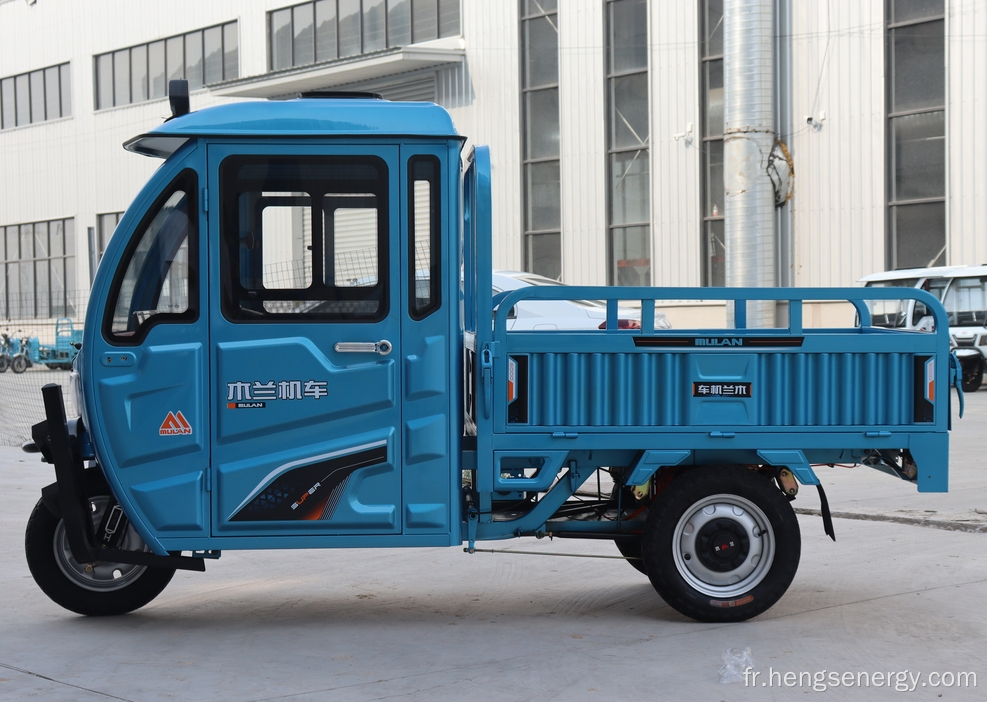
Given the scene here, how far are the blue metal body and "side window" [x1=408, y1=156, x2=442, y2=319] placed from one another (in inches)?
1.2

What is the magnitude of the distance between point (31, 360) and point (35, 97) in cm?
1416

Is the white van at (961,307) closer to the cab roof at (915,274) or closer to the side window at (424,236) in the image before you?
the cab roof at (915,274)

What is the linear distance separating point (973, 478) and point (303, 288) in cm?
769

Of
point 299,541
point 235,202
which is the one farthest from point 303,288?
point 299,541

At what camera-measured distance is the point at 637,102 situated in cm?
2953

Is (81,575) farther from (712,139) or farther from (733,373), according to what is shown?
(712,139)

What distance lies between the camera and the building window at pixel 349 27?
1310 inches

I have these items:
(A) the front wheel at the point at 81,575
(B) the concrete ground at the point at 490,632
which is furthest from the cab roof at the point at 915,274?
(A) the front wheel at the point at 81,575

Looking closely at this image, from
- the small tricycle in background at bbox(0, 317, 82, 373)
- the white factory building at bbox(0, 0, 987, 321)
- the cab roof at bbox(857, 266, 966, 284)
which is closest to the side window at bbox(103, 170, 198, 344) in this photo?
the cab roof at bbox(857, 266, 966, 284)

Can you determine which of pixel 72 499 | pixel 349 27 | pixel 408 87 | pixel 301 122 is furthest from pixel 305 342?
pixel 349 27

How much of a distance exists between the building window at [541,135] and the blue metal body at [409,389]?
998 inches

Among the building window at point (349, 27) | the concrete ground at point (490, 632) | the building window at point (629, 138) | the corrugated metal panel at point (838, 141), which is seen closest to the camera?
the concrete ground at point (490, 632)

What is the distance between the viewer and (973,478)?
1105 cm

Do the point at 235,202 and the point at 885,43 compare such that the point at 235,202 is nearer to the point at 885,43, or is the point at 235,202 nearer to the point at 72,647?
the point at 72,647
